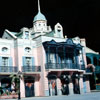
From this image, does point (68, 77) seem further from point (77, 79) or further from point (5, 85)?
point (5, 85)

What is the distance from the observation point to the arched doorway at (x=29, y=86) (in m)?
28.6

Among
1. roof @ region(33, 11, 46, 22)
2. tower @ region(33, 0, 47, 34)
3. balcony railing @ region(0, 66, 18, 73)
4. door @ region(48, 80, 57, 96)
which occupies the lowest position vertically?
door @ region(48, 80, 57, 96)

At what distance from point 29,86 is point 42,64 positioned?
135 inches

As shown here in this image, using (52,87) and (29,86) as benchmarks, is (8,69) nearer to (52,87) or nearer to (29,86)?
(29,86)

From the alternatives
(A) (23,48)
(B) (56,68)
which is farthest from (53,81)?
(A) (23,48)

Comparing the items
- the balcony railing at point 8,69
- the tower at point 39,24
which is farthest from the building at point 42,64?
the tower at point 39,24

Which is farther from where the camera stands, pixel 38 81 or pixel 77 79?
pixel 77 79

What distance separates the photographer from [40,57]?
2983 cm

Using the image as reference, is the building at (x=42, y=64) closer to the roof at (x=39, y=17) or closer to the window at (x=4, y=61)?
the window at (x=4, y=61)

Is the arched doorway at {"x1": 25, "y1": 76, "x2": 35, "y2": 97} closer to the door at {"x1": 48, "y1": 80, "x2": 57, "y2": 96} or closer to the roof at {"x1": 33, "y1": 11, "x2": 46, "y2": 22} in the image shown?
the door at {"x1": 48, "y1": 80, "x2": 57, "y2": 96}

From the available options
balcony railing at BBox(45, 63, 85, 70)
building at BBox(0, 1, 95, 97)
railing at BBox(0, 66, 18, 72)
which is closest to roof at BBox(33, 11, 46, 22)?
building at BBox(0, 1, 95, 97)

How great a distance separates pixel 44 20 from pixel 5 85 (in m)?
13.7

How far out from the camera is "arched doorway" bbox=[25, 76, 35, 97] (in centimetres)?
2862

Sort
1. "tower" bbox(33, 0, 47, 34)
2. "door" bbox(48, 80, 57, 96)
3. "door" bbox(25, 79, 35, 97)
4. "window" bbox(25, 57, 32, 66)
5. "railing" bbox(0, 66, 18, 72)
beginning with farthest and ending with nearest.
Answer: "tower" bbox(33, 0, 47, 34)
"window" bbox(25, 57, 32, 66)
"door" bbox(48, 80, 57, 96)
"door" bbox(25, 79, 35, 97)
"railing" bbox(0, 66, 18, 72)
